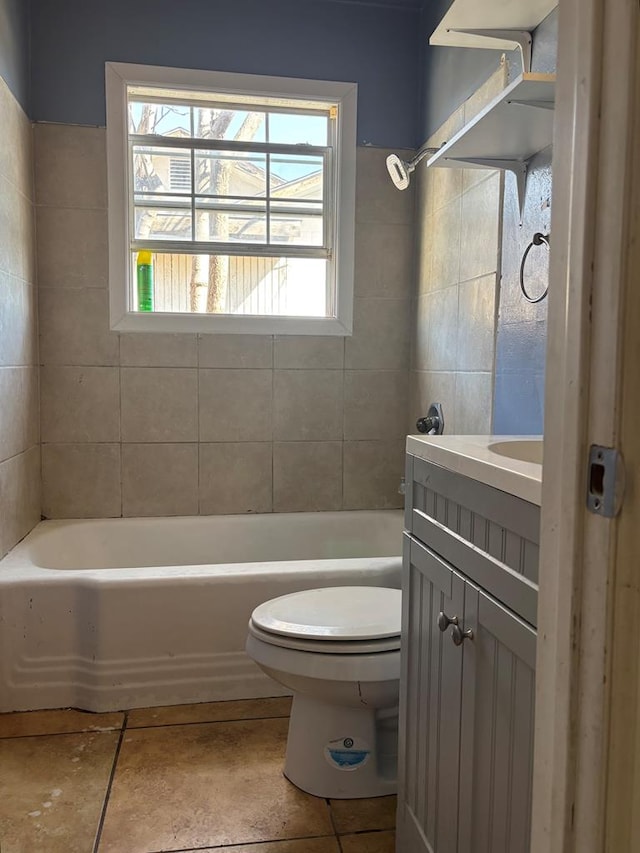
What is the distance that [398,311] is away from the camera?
307cm

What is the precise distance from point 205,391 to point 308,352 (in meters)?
0.47

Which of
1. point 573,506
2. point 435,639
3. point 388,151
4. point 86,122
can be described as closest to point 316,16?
point 388,151

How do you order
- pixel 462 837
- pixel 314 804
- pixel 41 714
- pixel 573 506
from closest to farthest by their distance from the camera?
pixel 573 506 < pixel 462 837 < pixel 314 804 < pixel 41 714

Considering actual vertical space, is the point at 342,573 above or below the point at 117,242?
below

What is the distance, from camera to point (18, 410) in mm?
2525

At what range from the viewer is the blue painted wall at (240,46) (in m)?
2.70

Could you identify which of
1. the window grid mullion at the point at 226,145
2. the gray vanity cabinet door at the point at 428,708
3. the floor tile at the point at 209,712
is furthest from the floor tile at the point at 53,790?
the window grid mullion at the point at 226,145

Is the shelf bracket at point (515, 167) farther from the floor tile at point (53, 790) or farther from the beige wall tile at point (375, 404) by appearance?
the floor tile at point (53, 790)

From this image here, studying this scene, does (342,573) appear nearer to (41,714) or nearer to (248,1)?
(41,714)

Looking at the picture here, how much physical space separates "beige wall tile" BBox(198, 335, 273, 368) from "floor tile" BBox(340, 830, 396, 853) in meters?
1.85

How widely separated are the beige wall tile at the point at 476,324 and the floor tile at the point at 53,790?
1.63 meters

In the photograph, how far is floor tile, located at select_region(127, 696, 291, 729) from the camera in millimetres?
2090

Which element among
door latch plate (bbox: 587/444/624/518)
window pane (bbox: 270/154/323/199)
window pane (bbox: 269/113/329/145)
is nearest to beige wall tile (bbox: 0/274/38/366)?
window pane (bbox: 270/154/323/199)

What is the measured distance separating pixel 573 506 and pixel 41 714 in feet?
6.53
